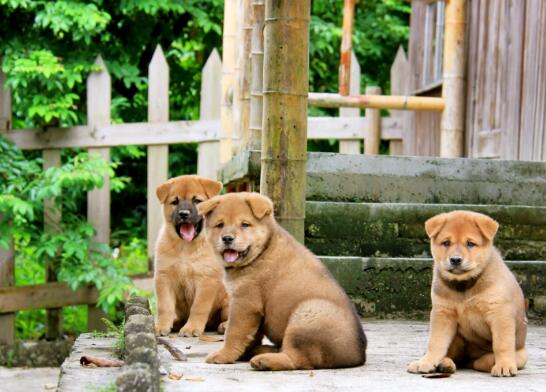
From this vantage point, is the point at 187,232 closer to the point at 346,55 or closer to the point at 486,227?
the point at 486,227

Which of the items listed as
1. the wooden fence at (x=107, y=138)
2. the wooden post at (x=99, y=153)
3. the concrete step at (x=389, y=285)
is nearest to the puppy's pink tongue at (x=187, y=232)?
the concrete step at (x=389, y=285)

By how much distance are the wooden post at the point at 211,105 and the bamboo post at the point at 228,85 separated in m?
0.57

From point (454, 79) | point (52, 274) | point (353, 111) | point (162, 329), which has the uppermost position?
point (454, 79)

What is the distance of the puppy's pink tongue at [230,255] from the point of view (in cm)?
471

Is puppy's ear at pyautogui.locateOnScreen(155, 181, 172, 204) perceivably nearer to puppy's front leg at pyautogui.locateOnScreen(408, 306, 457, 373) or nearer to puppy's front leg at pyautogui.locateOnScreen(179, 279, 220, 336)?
puppy's front leg at pyautogui.locateOnScreen(179, 279, 220, 336)

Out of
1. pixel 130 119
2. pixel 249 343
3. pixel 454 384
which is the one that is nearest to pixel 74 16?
pixel 130 119

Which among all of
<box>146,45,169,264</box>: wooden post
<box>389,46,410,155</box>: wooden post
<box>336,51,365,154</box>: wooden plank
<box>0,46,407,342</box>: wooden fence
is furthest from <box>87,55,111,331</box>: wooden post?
<box>389,46,410,155</box>: wooden post

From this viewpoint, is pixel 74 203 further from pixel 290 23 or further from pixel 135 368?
pixel 135 368

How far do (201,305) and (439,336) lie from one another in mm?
1656

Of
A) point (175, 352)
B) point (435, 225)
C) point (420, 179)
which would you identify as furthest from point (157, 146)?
point (435, 225)

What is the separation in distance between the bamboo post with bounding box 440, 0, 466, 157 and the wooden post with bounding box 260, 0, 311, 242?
14.2ft

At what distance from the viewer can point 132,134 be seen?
32.0ft

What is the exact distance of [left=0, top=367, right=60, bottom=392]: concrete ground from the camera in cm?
801

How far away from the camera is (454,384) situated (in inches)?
168
